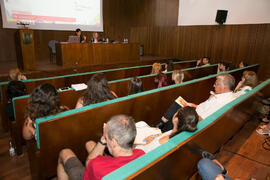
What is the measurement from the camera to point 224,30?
676cm

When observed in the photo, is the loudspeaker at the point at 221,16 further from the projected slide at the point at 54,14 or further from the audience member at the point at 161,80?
the projected slide at the point at 54,14

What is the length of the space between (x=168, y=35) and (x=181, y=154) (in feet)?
26.3

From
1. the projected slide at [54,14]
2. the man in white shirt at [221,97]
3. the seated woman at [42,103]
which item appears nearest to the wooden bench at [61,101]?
the seated woman at [42,103]

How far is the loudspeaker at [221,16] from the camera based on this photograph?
21.4 feet

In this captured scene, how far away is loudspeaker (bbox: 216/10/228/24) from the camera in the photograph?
651 centimetres

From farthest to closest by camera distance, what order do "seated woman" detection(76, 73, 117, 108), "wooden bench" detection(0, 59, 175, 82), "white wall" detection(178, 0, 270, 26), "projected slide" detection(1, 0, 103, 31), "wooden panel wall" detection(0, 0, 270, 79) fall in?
"wooden panel wall" detection(0, 0, 270, 79) → "projected slide" detection(1, 0, 103, 31) → "white wall" detection(178, 0, 270, 26) → "wooden bench" detection(0, 59, 175, 82) → "seated woman" detection(76, 73, 117, 108)

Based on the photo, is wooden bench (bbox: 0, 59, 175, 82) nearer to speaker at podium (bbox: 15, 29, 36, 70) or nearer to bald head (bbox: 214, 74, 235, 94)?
speaker at podium (bbox: 15, 29, 36, 70)

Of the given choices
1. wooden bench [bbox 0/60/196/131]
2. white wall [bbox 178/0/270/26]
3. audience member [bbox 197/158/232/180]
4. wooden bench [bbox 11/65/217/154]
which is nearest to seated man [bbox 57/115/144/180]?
audience member [bbox 197/158/232/180]

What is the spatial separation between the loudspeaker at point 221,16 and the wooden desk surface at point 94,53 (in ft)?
10.4

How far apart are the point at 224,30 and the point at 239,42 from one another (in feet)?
2.34

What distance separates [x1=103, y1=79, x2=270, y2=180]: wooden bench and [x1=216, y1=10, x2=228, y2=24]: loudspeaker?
5.94 meters

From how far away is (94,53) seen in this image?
573cm

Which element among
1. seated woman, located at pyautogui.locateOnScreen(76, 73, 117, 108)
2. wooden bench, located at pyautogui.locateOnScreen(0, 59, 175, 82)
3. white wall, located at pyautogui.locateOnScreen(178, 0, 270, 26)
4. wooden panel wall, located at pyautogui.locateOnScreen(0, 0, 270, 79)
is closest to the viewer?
seated woman, located at pyautogui.locateOnScreen(76, 73, 117, 108)

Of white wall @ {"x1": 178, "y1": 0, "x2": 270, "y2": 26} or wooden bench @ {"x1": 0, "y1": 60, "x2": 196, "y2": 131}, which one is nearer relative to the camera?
wooden bench @ {"x1": 0, "y1": 60, "x2": 196, "y2": 131}
